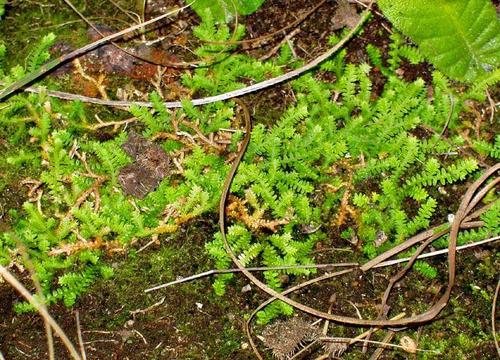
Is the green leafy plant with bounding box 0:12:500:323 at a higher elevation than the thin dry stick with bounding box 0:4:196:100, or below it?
below

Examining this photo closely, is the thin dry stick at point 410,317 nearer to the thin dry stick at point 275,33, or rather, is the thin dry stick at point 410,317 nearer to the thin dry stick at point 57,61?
the thin dry stick at point 275,33

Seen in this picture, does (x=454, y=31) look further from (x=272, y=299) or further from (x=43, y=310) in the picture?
(x=43, y=310)

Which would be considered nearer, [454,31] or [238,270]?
[238,270]

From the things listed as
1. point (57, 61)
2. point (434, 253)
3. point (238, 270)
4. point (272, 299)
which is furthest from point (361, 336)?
point (57, 61)

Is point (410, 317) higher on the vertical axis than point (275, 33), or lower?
lower

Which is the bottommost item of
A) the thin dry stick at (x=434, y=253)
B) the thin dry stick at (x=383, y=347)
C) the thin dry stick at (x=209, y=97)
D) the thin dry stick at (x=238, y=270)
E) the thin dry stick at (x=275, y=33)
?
the thin dry stick at (x=383, y=347)

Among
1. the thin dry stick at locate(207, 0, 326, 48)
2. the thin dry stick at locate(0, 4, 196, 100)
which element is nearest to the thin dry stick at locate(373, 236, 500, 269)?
the thin dry stick at locate(207, 0, 326, 48)

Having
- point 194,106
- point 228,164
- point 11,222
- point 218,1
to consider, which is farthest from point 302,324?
point 218,1

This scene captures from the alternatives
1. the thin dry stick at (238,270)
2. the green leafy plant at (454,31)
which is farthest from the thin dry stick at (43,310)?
the green leafy plant at (454,31)

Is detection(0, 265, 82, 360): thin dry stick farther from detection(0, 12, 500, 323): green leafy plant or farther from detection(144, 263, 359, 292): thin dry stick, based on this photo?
detection(144, 263, 359, 292): thin dry stick
